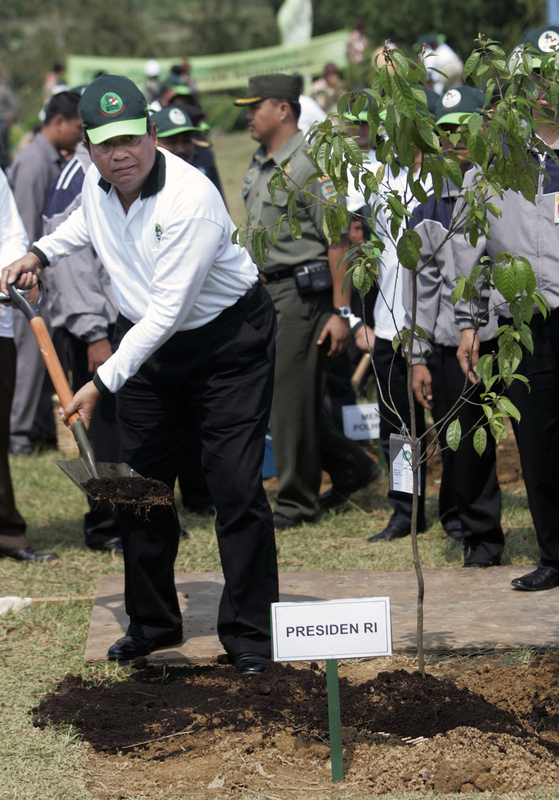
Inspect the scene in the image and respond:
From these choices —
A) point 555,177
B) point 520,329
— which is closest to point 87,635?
point 520,329

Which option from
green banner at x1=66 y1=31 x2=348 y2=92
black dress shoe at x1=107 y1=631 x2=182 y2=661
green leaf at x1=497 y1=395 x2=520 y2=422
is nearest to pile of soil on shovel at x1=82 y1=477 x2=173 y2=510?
black dress shoe at x1=107 y1=631 x2=182 y2=661

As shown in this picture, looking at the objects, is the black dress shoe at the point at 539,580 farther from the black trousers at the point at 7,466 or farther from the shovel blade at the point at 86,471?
the black trousers at the point at 7,466

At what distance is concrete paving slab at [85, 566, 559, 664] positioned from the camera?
13.1ft

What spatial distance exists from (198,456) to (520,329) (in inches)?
139

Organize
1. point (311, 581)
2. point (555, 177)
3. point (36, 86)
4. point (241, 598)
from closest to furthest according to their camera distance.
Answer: point (241, 598)
point (555, 177)
point (311, 581)
point (36, 86)

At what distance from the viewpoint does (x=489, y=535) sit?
5.00m

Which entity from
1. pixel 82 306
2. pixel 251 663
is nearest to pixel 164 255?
pixel 251 663

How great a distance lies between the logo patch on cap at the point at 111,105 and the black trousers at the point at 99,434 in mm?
2211

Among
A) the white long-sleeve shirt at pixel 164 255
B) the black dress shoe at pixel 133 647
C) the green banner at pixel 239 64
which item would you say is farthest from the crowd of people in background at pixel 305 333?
the green banner at pixel 239 64

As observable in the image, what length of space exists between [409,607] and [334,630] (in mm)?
1534

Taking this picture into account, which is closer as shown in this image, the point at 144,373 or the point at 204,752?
the point at 204,752

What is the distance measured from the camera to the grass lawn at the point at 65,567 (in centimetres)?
322

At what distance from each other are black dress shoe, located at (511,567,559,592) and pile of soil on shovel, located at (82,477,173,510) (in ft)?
5.70

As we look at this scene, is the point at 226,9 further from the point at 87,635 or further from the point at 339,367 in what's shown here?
the point at 87,635
